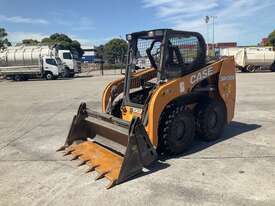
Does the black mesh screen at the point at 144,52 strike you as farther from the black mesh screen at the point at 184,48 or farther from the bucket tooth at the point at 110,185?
the bucket tooth at the point at 110,185

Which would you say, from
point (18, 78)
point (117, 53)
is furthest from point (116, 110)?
point (18, 78)

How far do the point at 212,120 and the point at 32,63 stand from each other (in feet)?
90.4

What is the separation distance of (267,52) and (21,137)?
2837cm

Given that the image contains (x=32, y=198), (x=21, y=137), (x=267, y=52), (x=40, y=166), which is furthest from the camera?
(x=267, y=52)

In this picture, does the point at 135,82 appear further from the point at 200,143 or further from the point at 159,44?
the point at 200,143

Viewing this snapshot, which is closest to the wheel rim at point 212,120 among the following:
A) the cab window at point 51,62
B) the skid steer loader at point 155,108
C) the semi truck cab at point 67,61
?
the skid steer loader at point 155,108

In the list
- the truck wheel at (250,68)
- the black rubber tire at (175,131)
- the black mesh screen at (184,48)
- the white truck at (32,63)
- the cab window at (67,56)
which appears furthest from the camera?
the cab window at (67,56)

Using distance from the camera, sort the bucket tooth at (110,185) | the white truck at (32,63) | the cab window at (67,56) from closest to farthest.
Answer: the bucket tooth at (110,185) < the white truck at (32,63) < the cab window at (67,56)

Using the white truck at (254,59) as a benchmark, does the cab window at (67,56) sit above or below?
above

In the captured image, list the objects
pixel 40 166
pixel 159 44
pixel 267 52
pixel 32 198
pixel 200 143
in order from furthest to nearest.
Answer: pixel 267 52 < pixel 200 143 < pixel 159 44 < pixel 40 166 < pixel 32 198

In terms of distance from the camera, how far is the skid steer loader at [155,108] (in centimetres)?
512

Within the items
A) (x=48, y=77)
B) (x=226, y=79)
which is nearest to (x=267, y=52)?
(x=48, y=77)

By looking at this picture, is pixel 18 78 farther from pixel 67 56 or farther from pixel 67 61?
pixel 67 56

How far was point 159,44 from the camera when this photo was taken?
19.9 ft
